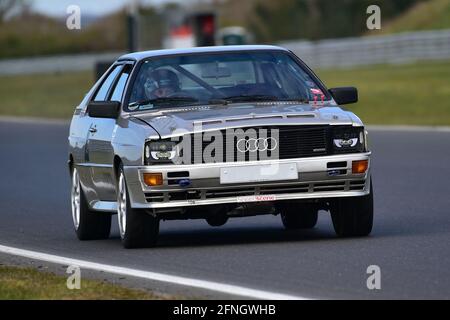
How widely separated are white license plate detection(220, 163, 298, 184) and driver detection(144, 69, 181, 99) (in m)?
1.37

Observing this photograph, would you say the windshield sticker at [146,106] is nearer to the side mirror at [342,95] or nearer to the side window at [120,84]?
the side window at [120,84]

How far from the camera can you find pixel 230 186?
35.3ft

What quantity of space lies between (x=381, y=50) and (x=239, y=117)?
47.3 m

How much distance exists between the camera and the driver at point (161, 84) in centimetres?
1188

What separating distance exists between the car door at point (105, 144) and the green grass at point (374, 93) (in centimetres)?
1765

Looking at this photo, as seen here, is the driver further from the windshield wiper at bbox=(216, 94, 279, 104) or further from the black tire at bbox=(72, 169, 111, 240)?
the black tire at bbox=(72, 169, 111, 240)

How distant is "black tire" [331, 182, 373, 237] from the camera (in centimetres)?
1117

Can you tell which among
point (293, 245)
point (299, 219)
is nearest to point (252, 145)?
point (293, 245)

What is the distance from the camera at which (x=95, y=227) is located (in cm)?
1270

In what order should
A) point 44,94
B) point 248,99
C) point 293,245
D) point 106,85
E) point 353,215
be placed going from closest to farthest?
1. point 293,245
2. point 353,215
3. point 248,99
4. point 106,85
5. point 44,94

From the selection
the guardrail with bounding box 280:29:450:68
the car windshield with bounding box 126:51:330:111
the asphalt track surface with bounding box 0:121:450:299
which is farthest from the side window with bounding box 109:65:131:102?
the guardrail with bounding box 280:29:450:68

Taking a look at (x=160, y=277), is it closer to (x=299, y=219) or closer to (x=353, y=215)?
(x=353, y=215)

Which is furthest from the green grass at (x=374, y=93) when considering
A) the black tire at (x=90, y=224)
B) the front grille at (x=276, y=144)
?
the front grille at (x=276, y=144)
